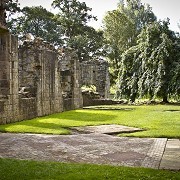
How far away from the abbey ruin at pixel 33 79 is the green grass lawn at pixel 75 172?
9.09ft

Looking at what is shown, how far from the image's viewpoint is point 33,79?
→ 16781 millimetres

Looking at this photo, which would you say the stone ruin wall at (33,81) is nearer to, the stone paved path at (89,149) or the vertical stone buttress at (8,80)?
the vertical stone buttress at (8,80)

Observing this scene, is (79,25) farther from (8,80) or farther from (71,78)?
(8,80)

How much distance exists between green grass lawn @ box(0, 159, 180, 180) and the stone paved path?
56 centimetres

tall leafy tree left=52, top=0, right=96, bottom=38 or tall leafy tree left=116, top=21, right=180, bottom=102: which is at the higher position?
tall leafy tree left=52, top=0, right=96, bottom=38

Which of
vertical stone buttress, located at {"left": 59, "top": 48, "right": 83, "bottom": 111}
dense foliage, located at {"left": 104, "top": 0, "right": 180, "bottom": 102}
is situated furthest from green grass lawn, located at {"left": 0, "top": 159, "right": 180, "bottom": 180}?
dense foliage, located at {"left": 104, "top": 0, "right": 180, "bottom": 102}

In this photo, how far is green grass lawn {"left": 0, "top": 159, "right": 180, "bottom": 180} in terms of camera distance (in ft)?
16.7

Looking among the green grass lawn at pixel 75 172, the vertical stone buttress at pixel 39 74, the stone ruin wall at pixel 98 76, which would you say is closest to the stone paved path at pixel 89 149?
the green grass lawn at pixel 75 172

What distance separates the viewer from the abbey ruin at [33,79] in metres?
13.2

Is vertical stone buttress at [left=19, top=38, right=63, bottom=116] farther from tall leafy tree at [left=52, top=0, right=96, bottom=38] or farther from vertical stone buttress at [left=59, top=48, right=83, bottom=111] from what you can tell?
tall leafy tree at [left=52, top=0, right=96, bottom=38]

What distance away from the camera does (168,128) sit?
36.0 ft

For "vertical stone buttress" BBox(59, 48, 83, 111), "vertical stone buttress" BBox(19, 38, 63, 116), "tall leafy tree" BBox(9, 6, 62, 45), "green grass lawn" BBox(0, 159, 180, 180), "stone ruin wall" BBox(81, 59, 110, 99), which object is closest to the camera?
"green grass lawn" BBox(0, 159, 180, 180)

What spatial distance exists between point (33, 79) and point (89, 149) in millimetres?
9808

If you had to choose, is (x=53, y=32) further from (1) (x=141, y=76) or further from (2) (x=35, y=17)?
(1) (x=141, y=76)
